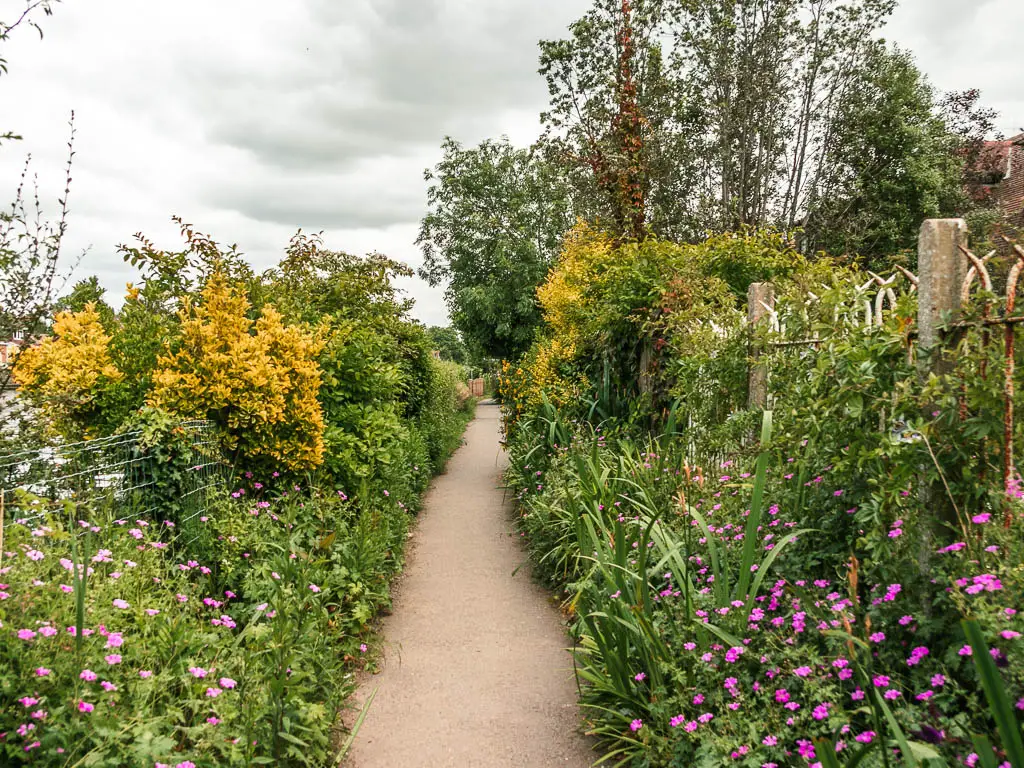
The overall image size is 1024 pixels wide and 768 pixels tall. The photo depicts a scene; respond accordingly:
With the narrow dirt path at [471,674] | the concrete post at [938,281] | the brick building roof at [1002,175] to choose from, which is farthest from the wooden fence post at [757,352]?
the brick building roof at [1002,175]

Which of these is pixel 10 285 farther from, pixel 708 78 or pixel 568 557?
pixel 708 78

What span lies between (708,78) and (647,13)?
2.21 m

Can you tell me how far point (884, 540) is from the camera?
8.32ft

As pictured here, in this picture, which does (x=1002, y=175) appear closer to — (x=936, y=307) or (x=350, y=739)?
(x=936, y=307)

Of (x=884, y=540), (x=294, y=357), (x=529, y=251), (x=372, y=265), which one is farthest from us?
(x=529, y=251)

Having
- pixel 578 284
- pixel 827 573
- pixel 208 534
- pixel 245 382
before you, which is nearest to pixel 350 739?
pixel 208 534

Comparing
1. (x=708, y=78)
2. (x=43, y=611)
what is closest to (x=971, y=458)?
(x=43, y=611)

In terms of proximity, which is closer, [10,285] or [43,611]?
[43,611]

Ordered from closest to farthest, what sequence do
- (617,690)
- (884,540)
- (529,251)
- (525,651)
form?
(884,540)
(617,690)
(525,651)
(529,251)

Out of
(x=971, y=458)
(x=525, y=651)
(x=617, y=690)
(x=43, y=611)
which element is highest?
(x=971, y=458)

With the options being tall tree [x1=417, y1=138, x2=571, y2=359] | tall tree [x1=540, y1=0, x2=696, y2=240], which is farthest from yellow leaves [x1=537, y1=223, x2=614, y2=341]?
tall tree [x1=417, y1=138, x2=571, y2=359]

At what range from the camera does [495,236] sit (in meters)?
29.8

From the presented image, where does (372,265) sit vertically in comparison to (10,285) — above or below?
above

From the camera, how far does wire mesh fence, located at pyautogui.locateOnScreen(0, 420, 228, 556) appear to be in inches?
133
